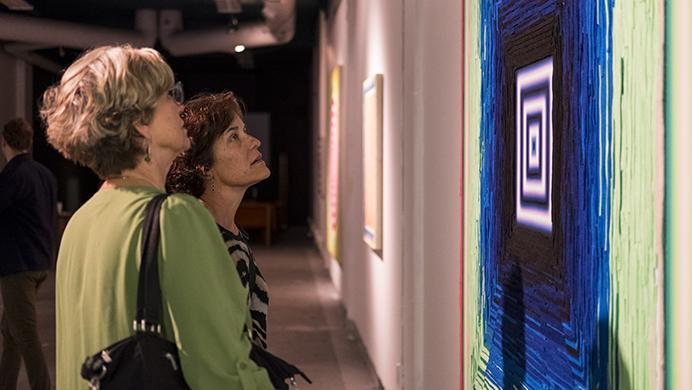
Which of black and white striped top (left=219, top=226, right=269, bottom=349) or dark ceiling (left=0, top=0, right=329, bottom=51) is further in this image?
dark ceiling (left=0, top=0, right=329, bottom=51)

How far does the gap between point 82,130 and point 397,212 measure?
352cm

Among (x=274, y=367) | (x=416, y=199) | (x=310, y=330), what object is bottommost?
(x=310, y=330)

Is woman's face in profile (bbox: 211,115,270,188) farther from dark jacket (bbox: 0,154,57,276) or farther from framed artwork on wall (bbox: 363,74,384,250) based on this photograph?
framed artwork on wall (bbox: 363,74,384,250)

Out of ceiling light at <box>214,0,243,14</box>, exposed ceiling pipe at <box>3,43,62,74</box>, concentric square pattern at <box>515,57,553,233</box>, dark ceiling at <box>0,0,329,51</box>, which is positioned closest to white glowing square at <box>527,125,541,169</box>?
concentric square pattern at <box>515,57,553,233</box>

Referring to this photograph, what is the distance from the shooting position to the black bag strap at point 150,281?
1601 mm

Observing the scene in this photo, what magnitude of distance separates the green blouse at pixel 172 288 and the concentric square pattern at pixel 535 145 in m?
0.76

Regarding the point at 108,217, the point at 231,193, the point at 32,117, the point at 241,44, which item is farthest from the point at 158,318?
the point at 32,117

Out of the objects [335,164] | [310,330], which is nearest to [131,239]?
[310,330]

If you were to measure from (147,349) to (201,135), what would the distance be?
0.87 meters

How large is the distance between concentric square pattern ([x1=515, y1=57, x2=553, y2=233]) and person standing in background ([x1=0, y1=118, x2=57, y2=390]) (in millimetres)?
3279

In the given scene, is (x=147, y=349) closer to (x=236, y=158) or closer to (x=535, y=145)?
(x=236, y=158)

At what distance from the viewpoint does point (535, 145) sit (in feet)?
7.32

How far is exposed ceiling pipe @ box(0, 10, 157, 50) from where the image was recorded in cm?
1323

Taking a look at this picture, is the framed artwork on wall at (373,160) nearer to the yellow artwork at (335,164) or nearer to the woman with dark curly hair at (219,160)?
the yellow artwork at (335,164)
